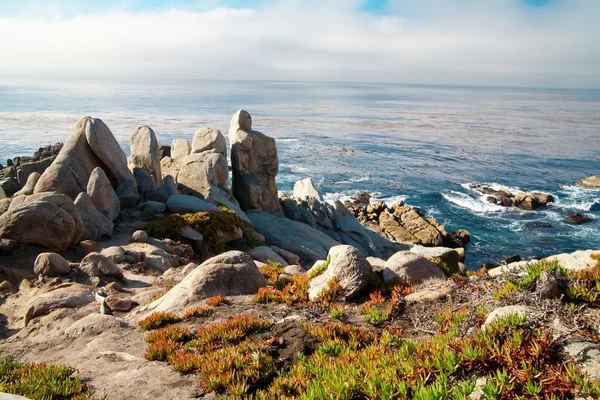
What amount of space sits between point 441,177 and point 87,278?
178 ft

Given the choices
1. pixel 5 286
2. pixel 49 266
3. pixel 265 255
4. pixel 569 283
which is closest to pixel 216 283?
pixel 49 266

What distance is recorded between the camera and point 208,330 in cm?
856

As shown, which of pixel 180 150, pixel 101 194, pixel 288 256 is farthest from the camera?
pixel 180 150

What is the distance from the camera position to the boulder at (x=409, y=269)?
1129 cm

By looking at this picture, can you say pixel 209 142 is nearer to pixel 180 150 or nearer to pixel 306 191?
pixel 180 150

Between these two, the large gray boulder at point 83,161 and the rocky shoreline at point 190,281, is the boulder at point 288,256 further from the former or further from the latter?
the large gray boulder at point 83,161

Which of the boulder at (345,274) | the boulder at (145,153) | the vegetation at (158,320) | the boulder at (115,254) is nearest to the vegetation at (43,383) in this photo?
the vegetation at (158,320)

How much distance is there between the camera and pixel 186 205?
2262 cm

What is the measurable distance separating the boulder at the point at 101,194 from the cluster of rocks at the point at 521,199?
43.5 m

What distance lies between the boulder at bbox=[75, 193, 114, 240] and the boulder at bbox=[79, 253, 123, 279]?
12.4 feet

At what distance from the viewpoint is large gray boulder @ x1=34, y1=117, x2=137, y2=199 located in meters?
20.7

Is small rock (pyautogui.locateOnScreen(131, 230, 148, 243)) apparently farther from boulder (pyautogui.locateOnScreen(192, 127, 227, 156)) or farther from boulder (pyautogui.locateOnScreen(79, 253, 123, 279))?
boulder (pyautogui.locateOnScreen(192, 127, 227, 156))

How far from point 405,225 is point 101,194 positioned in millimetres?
29713

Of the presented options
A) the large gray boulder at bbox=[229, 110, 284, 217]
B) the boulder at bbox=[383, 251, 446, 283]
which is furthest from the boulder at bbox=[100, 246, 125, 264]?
the large gray boulder at bbox=[229, 110, 284, 217]
